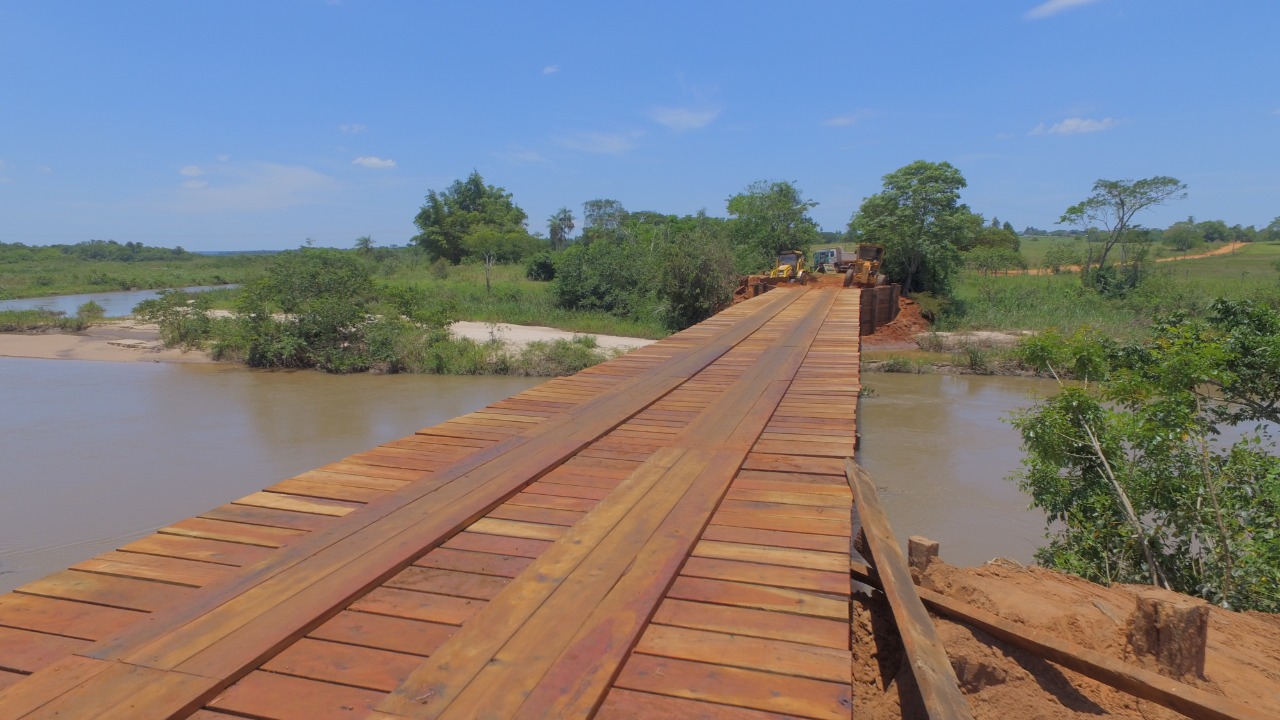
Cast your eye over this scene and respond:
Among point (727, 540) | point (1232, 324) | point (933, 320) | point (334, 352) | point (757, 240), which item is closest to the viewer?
point (727, 540)

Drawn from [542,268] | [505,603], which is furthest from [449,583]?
[542,268]

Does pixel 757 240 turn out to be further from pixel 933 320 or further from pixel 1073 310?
pixel 1073 310

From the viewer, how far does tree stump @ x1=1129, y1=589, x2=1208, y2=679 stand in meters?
2.93

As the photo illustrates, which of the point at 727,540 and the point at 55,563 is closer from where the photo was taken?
the point at 727,540

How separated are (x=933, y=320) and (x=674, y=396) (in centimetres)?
1911

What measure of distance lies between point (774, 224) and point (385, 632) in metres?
28.5

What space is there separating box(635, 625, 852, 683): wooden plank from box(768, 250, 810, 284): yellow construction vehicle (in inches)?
642

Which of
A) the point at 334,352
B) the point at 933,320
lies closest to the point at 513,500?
the point at 334,352

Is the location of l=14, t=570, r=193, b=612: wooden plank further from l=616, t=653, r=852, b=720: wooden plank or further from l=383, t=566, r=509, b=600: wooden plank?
l=616, t=653, r=852, b=720: wooden plank

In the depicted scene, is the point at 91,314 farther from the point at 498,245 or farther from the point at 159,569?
the point at 159,569

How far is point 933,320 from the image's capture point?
22281 millimetres

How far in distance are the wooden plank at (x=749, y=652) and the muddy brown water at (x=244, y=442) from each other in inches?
221

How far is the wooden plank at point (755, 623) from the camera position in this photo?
2.04m

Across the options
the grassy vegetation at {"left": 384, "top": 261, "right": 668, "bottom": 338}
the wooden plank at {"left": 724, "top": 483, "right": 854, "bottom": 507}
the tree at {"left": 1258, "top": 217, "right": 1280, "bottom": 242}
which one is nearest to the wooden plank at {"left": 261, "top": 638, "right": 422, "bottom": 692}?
the wooden plank at {"left": 724, "top": 483, "right": 854, "bottom": 507}
